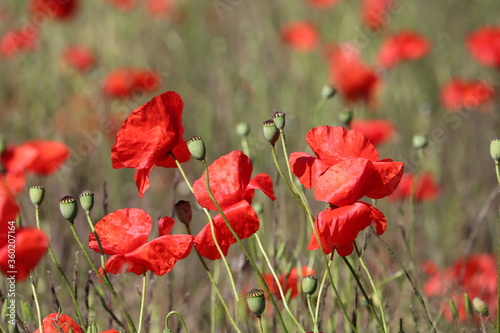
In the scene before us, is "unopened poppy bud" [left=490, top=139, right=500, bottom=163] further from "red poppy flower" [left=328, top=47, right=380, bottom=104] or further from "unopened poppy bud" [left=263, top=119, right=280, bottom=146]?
"red poppy flower" [left=328, top=47, right=380, bottom=104]

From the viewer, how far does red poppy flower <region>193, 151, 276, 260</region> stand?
2.49 ft

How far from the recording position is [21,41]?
2480 mm

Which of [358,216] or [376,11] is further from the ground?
[376,11]

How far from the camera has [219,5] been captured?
3.65 meters

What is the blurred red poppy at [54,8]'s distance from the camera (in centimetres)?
263

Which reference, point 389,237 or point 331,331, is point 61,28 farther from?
point 331,331

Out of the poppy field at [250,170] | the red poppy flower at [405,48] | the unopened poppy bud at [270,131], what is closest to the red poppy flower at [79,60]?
the poppy field at [250,170]

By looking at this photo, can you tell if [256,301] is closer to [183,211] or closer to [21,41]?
[183,211]

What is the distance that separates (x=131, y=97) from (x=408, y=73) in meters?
1.32

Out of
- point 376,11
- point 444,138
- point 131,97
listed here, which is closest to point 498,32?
point 444,138

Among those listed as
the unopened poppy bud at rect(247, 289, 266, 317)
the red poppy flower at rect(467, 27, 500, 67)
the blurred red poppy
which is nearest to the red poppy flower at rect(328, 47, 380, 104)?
the red poppy flower at rect(467, 27, 500, 67)

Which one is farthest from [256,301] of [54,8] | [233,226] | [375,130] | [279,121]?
[54,8]

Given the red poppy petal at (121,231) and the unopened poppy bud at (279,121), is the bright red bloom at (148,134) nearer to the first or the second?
the red poppy petal at (121,231)

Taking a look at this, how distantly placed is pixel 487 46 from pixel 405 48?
31 cm
